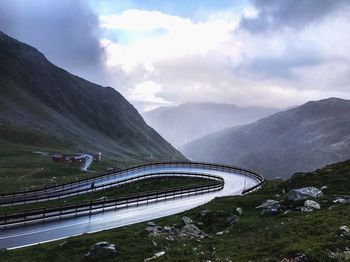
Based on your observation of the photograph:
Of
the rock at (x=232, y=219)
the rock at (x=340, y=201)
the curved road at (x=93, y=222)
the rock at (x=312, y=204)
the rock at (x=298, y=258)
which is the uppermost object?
the rock at (x=340, y=201)

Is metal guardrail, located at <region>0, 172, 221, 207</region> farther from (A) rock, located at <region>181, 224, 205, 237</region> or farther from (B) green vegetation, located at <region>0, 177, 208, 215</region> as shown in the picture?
(A) rock, located at <region>181, 224, 205, 237</region>

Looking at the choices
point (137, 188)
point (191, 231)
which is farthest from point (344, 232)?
point (137, 188)

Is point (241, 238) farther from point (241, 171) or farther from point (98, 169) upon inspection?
point (98, 169)

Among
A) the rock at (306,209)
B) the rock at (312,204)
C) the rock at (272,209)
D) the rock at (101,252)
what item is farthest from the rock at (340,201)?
the rock at (101,252)

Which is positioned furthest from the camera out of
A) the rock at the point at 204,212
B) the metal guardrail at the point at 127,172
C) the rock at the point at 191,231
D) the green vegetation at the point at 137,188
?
the metal guardrail at the point at 127,172

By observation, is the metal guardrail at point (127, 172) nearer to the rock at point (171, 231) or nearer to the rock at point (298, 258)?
the rock at point (171, 231)
